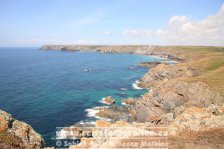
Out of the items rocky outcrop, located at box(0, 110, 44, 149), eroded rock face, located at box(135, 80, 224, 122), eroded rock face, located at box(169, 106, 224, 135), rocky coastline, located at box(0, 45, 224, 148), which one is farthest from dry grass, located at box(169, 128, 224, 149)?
eroded rock face, located at box(135, 80, 224, 122)

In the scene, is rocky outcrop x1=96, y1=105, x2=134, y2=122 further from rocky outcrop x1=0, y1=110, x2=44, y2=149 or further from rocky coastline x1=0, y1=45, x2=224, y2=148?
rocky outcrop x1=0, y1=110, x2=44, y2=149

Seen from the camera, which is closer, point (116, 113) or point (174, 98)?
point (174, 98)

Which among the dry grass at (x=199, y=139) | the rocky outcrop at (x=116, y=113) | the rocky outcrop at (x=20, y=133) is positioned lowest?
the rocky outcrop at (x=116, y=113)

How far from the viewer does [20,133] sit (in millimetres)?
19812

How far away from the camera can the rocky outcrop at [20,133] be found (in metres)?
19.0

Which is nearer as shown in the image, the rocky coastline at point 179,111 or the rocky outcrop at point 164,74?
the rocky coastline at point 179,111

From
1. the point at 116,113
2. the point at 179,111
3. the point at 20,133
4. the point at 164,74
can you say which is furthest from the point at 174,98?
the point at 20,133

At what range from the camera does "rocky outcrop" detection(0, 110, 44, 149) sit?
1900 centimetres

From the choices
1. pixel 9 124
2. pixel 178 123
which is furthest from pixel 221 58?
pixel 9 124

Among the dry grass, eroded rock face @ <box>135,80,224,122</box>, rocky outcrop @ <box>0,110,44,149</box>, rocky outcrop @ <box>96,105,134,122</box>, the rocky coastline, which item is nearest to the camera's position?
rocky outcrop @ <box>0,110,44,149</box>

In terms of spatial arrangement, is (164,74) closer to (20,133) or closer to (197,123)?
(197,123)

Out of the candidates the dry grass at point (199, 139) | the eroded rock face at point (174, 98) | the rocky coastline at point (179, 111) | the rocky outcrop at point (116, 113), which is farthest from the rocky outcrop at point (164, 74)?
the dry grass at point (199, 139)

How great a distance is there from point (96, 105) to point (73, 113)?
10.3 m

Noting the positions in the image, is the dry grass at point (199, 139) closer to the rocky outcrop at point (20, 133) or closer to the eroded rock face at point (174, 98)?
the rocky outcrop at point (20, 133)
